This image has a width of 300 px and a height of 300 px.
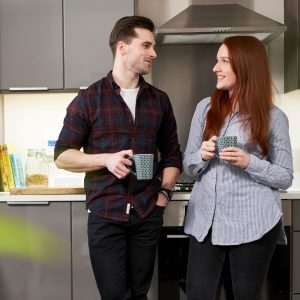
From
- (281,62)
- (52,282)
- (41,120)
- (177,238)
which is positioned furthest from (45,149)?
(281,62)

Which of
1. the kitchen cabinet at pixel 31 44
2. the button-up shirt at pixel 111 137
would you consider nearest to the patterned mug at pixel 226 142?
the button-up shirt at pixel 111 137

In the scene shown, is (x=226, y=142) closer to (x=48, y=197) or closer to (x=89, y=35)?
(x=48, y=197)

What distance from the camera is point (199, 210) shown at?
1837 millimetres

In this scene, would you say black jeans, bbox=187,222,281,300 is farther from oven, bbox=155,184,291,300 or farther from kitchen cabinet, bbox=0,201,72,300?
kitchen cabinet, bbox=0,201,72,300

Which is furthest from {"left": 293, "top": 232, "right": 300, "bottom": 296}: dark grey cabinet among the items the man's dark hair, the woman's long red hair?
the man's dark hair

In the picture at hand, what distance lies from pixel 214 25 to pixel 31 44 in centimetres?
103

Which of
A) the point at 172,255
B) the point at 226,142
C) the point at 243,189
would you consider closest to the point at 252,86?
the point at 226,142

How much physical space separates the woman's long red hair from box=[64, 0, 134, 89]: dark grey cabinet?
1.04 m

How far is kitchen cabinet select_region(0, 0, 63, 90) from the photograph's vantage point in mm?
2674

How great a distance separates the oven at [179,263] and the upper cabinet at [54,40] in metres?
0.91

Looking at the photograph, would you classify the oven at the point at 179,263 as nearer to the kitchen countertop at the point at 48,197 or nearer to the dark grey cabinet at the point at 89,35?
the kitchen countertop at the point at 48,197

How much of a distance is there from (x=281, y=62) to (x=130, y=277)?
179 cm

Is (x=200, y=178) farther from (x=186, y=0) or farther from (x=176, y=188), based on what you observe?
(x=186, y=0)

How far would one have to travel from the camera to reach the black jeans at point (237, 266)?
1.75 meters
